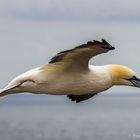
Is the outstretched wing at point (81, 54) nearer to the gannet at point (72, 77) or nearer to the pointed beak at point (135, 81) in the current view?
the gannet at point (72, 77)

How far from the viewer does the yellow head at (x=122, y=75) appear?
11734mm

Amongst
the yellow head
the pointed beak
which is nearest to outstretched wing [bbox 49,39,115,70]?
the yellow head

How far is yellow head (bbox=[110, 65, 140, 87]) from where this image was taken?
1173 centimetres

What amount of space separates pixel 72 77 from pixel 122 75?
→ 710 millimetres

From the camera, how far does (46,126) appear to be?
134m

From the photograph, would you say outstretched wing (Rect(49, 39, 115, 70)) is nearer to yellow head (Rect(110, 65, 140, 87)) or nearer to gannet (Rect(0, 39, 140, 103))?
gannet (Rect(0, 39, 140, 103))

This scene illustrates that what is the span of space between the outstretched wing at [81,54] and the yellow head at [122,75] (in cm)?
42

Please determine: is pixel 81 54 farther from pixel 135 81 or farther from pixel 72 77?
→ pixel 135 81

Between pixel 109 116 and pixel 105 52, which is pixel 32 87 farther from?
pixel 109 116

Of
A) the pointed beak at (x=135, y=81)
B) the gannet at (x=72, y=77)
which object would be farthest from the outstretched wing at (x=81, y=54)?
the pointed beak at (x=135, y=81)

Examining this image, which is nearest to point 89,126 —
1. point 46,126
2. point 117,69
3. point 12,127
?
point 46,126

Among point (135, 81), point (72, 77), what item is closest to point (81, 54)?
point (72, 77)

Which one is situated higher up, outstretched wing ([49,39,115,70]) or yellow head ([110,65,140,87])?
outstretched wing ([49,39,115,70])

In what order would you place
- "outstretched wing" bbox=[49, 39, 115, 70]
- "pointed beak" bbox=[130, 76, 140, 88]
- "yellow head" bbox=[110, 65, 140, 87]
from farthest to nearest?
1. "pointed beak" bbox=[130, 76, 140, 88]
2. "yellow head" bbox=[110, 65, 140, 87]
3. "outstretched wing" bbox=[49, 39, 115, 70]
